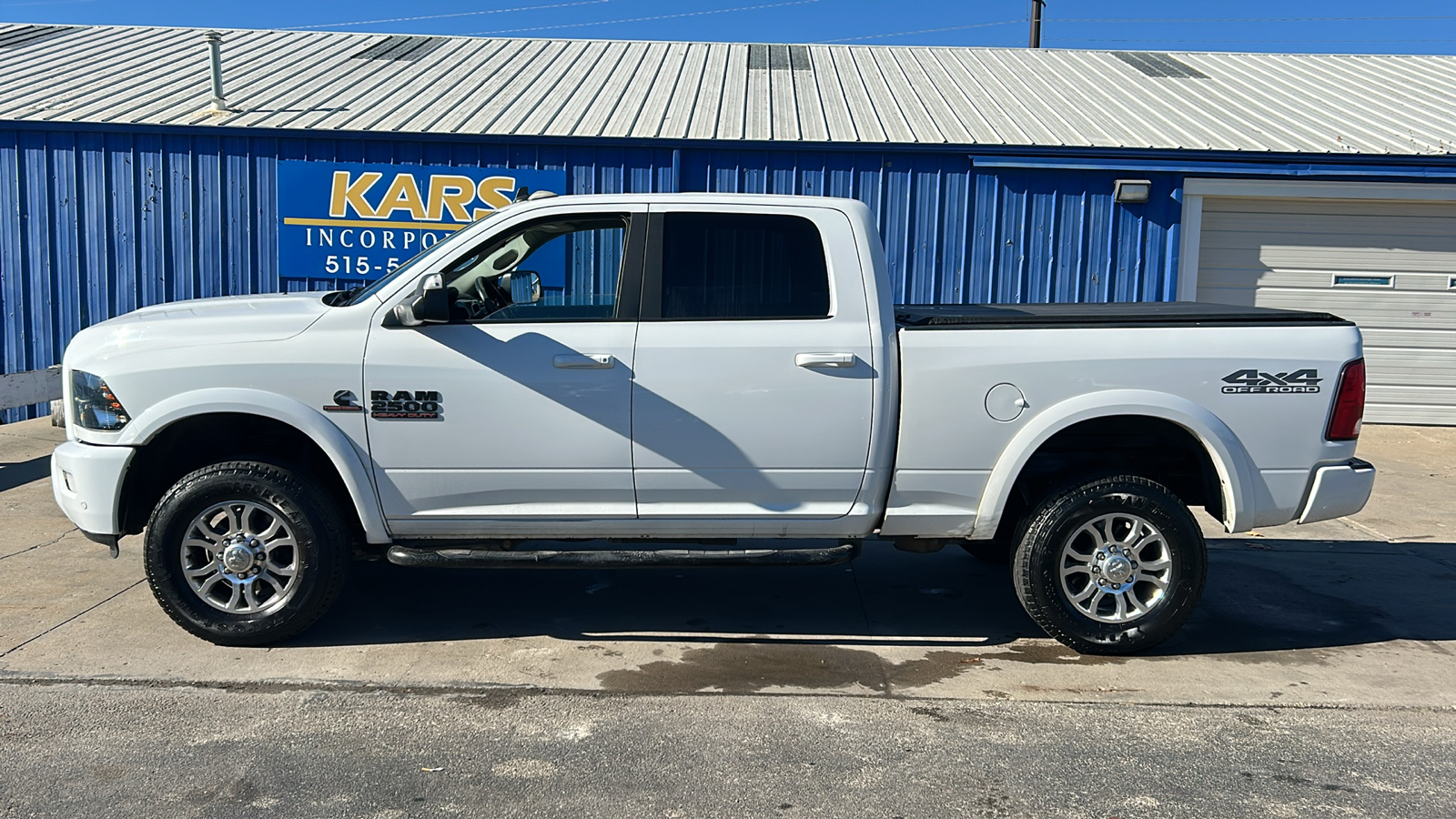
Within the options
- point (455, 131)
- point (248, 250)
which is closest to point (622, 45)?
point (455, 131)

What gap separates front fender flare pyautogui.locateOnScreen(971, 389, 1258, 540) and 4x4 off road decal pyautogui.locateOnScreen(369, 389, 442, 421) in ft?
7.81

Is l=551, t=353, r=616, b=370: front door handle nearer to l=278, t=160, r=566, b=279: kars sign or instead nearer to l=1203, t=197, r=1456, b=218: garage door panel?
l=278, t=160, r=566, b=279: kars sign

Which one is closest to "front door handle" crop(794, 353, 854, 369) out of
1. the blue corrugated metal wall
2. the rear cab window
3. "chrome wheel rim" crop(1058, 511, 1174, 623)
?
the rear cab window

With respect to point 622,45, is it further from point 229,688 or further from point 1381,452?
point 229,688

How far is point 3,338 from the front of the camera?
11516 millimetres

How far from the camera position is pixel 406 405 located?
4711 mm

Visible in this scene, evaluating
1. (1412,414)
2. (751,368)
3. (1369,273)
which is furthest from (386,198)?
(1412,414)


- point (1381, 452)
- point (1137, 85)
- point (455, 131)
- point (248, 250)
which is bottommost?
point (1381, 452)

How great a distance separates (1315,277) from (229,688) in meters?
11.2

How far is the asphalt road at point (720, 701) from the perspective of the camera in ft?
11.8

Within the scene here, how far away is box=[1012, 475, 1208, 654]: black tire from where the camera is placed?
4.85 meters

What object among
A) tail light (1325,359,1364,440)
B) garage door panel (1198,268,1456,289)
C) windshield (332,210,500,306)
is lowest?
tail light (1325,359,1364,440)

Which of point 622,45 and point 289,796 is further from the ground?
point 622,45

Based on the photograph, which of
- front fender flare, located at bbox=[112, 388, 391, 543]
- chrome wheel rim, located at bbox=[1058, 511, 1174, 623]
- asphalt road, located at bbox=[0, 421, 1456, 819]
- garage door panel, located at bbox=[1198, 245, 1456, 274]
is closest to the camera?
asphalt road, located at bbox=[0, 421, 1456, 819]
